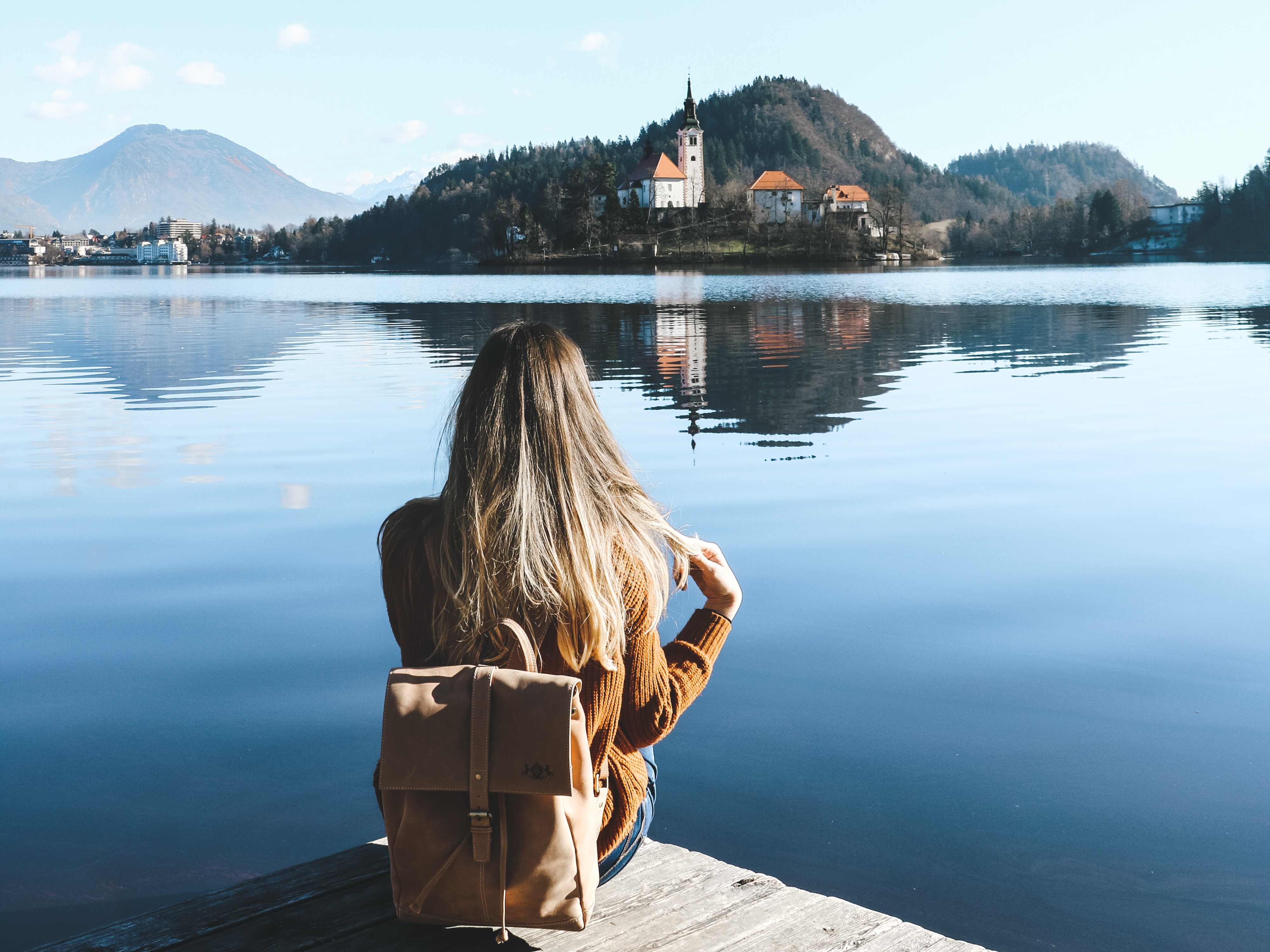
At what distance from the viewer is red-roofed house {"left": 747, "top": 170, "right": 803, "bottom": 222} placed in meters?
161

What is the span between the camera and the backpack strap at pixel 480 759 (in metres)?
2.31

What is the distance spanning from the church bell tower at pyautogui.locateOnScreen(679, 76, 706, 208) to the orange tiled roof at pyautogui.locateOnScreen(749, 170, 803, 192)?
24.4ft

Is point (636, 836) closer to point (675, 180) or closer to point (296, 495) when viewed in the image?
point (296, 495)

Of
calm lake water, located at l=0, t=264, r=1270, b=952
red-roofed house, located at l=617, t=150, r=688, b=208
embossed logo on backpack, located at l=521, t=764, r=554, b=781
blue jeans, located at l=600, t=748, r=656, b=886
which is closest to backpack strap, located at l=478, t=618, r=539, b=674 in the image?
embossed logo on backpack, located at l=521, t=764, r=554, b=781

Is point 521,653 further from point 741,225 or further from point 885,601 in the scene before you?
point 741,225

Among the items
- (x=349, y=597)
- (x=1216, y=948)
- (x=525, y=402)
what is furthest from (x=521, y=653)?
(x=349, y=597)

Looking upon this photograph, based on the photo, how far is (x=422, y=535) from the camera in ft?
8.73

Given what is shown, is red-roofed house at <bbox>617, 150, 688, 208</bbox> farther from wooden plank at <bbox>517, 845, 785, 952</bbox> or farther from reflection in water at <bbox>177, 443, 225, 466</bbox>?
wooden plank at <bbox>517, 845, 785, 952</bbox>

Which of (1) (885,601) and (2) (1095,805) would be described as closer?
(2) (1095,805)

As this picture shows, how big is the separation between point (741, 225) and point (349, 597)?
490 feet

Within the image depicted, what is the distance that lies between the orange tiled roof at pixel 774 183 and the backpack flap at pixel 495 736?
166 meters

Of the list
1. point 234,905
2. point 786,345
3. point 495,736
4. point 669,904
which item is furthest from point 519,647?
point 786,345

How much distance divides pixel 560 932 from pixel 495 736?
3.29 feet

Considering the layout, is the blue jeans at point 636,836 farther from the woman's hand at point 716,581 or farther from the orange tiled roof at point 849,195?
the orange tiled roof at point 849,195
